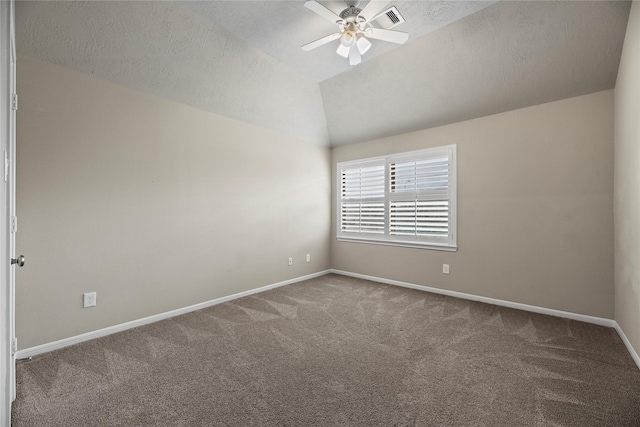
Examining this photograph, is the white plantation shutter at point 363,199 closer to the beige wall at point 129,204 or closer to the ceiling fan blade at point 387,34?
the beige wall at point 129,204

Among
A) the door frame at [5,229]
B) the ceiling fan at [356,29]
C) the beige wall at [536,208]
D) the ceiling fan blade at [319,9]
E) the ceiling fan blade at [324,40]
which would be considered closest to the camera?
the door frame at [5,229]

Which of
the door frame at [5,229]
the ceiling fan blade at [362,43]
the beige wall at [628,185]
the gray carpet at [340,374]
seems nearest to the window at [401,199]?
the gray carpet at [340,374]

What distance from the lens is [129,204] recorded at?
282cm

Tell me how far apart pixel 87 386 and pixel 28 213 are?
1455 mm

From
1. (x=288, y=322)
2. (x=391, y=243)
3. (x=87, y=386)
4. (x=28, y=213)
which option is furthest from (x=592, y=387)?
(x=28, y=213)

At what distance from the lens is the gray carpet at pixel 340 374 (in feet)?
5.32

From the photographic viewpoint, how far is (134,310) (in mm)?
2838

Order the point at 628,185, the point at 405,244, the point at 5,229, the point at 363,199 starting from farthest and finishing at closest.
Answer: the point at 363,199
the point at 405,244
the point at 628,185
the point at 5,229

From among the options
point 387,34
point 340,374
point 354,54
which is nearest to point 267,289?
point 340,374

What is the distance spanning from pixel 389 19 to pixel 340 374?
9.74 ft

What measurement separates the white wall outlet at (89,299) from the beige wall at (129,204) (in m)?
0.05

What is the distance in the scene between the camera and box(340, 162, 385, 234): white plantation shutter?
181 inches

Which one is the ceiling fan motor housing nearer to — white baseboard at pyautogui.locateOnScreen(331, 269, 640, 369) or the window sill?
the window sill

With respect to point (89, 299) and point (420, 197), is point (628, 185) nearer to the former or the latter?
point (420, 197)
